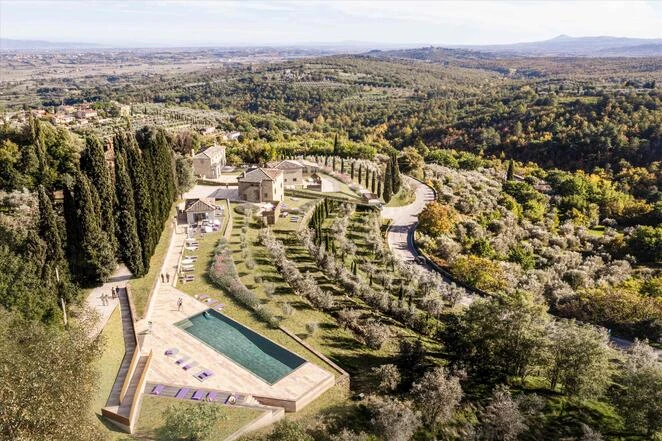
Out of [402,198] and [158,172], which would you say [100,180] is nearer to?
[158,172]

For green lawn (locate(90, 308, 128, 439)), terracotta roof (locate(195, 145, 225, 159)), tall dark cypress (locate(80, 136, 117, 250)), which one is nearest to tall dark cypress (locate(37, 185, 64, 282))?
tall dark cypress (locate(80, 136, 117, 250))

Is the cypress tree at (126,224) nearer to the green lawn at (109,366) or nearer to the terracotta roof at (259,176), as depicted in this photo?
the green lawn at (109,366)

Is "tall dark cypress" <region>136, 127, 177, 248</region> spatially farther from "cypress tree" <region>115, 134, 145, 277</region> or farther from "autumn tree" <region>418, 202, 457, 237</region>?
"autumn tree" <region>418, 202, 457, 237</region>

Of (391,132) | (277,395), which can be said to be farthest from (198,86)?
(277,395)

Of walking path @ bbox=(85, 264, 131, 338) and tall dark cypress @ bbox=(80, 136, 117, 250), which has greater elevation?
tall dark cypress @ bbox=(80, 136, 117, 250)

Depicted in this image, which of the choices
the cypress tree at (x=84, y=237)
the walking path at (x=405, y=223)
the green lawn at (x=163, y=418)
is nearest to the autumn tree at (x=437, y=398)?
the green lawn at (x=163, y=418)

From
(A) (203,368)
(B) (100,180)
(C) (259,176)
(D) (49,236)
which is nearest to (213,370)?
Answer: (A) (203,368)
